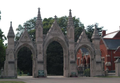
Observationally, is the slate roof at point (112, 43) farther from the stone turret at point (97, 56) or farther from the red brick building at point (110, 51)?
the stone turret at point (97, 56)

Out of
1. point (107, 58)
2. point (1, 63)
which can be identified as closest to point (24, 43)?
point (1, 63)

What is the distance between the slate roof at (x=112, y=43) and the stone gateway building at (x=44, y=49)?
42.3 ft

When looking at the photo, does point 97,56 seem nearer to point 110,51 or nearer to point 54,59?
point 110,51

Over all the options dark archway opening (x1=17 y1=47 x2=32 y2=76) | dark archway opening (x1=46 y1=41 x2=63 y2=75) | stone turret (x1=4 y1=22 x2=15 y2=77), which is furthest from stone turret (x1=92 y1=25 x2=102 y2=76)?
dark archway opening (x1=17 y1=47 x2=32 y2=76)

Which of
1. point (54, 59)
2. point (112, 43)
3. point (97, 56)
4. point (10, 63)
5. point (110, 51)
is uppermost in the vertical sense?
point (112, 43)

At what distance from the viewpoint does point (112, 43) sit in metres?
51.9

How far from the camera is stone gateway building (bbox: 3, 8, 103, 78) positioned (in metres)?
35.7

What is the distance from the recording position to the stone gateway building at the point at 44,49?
117ft

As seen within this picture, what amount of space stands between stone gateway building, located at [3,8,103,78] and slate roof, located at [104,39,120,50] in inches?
507

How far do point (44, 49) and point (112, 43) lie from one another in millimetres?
20201

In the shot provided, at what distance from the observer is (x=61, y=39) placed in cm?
3734

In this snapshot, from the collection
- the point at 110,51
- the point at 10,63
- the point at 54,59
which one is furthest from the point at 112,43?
the point at 10,63

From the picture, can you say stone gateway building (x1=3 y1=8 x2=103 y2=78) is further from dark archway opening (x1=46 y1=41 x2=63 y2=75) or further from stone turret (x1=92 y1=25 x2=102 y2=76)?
dark archway opening (x1=46 y1=41 x2=63 y2=75)

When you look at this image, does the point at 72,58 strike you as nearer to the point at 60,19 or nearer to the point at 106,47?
the point at 106,47
